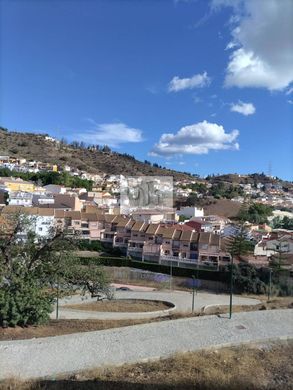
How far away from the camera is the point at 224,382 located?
7191 mm

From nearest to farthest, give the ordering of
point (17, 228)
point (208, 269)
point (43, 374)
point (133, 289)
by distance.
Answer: point (43, 374) < point (17, 228) < point (133, 289) < point (208, 269)

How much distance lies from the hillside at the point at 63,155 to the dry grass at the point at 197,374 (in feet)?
359

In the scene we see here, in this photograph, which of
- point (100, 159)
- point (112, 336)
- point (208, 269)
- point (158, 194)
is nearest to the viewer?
point (112, 336)

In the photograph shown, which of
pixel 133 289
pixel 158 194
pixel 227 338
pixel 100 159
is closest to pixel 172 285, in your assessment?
pixel 133 289

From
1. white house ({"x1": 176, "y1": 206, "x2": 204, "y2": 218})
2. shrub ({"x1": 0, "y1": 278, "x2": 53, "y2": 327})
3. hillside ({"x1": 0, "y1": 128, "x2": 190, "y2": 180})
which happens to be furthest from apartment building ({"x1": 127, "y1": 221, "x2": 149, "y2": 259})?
hillside ({"x1": 0, "y1": 128, "x2": 190, "y2": 180})

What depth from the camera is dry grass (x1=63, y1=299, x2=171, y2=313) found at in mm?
21828

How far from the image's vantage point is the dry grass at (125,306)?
21828 mm

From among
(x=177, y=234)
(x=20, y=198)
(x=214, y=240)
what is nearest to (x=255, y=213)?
(x=177, y=234)

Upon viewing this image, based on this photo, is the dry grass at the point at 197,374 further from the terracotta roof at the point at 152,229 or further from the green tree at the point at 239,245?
the terracotta roof at the point at 152,229

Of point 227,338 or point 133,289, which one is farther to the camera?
point 133,289

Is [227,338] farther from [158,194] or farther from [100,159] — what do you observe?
[100,159]

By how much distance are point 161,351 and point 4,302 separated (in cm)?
439

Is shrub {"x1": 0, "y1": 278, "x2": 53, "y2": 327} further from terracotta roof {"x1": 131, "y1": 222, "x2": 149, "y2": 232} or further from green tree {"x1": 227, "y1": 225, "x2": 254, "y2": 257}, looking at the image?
terracotta roof {"x1": 131, "y1": 222, "x2": 149, "y2": 232}

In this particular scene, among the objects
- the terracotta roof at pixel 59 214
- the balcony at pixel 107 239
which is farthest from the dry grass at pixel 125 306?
the terracotta roof at pixel 59 214
